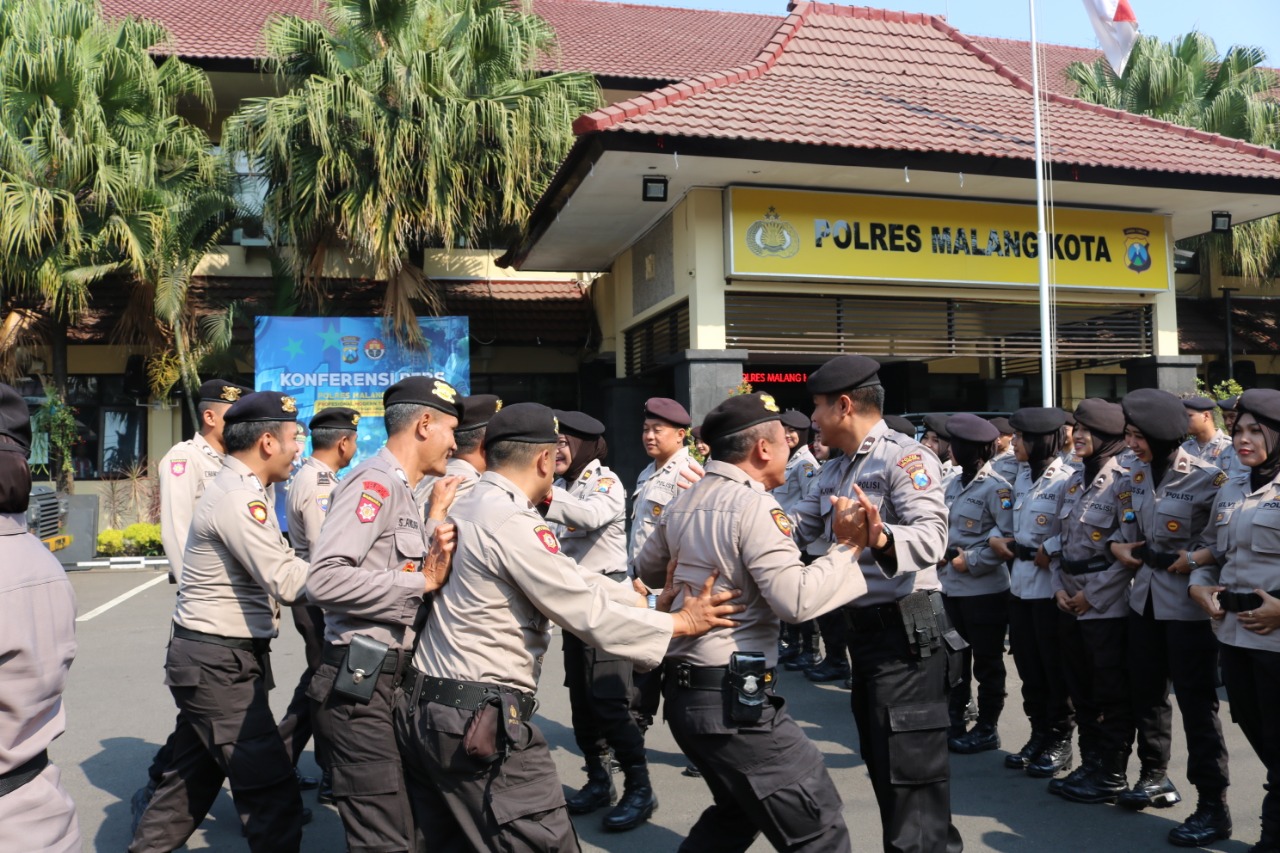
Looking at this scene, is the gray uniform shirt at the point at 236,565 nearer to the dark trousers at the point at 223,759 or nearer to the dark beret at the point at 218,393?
the dark trousers at the point at 223,759

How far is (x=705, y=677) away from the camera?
337 cm

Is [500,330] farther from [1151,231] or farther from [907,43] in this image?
[1151,231]

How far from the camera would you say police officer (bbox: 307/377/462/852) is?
3.57 meters

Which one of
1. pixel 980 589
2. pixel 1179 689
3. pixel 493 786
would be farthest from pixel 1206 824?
pixel 493 786

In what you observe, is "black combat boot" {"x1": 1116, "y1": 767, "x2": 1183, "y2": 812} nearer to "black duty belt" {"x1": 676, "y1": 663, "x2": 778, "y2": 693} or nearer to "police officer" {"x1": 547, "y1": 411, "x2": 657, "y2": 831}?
"police officer" {"x1": 547, "y1": 411, "x2": 657, "y2": 831}

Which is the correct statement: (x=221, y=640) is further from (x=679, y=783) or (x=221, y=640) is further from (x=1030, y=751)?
(x=1030, y=751)

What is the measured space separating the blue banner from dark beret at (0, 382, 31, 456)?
12.2 metres

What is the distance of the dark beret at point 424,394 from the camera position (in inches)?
154

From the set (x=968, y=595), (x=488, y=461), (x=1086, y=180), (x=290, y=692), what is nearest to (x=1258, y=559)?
(x=968, y=595)

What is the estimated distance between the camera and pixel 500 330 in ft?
56.6

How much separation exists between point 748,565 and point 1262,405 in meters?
2.56

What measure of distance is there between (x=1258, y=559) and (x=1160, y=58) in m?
15.0

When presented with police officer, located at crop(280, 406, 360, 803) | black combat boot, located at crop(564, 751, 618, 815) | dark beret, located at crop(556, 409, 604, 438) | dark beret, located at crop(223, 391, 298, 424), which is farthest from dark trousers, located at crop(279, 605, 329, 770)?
dark beret, located at crop(556, 409, 604, 438)

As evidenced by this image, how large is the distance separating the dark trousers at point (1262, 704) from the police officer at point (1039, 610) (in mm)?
1205
